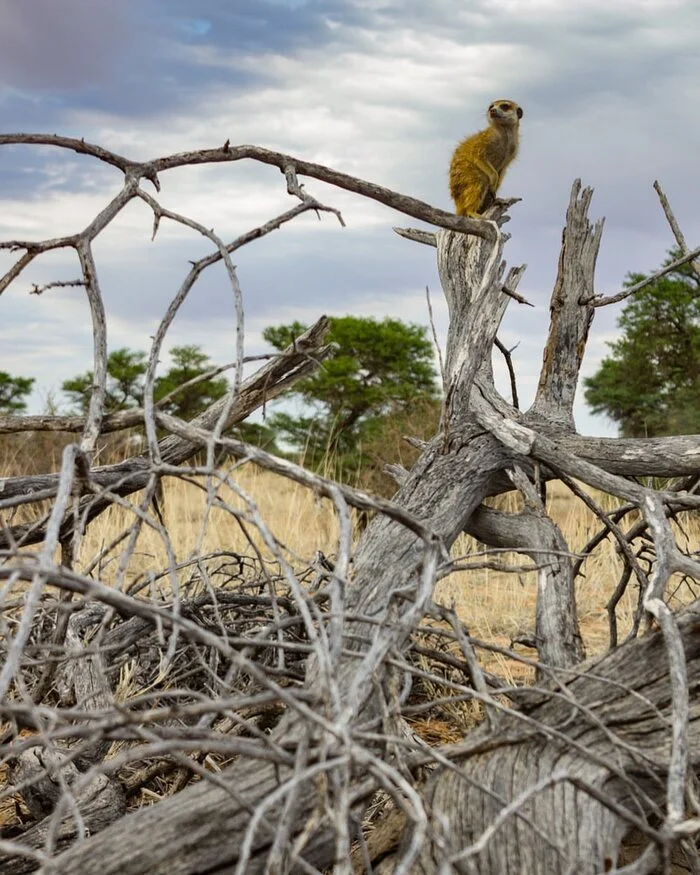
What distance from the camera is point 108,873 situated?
1.75 meters

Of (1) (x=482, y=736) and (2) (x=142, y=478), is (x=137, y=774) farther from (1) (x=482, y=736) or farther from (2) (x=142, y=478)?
(1) (x=482, y=736)

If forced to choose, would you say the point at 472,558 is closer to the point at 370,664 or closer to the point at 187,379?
the point at 370,664

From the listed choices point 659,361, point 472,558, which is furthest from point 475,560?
Answer: point 659,361

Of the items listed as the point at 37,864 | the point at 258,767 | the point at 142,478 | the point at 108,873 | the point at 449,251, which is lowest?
the point at 37,864

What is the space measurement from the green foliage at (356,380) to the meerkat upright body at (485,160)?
752cm

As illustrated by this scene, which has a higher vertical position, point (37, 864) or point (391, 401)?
point (391, 401)

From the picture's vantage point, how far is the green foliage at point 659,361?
44.0 ft

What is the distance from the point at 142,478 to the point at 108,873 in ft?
5.28

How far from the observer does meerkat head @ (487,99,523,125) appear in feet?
16.7

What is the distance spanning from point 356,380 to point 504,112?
8.81m

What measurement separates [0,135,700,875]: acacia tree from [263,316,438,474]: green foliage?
9.10 metres

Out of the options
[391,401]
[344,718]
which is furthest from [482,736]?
[391,401]

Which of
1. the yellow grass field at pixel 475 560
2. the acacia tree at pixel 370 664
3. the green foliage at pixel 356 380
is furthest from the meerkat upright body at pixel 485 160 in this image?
the green foliage at pixel 356 380

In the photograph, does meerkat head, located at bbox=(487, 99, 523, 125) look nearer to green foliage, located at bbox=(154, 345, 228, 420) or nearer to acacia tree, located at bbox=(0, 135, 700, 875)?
acacia tree, located at bbox=(0, 135, 700, 875)
